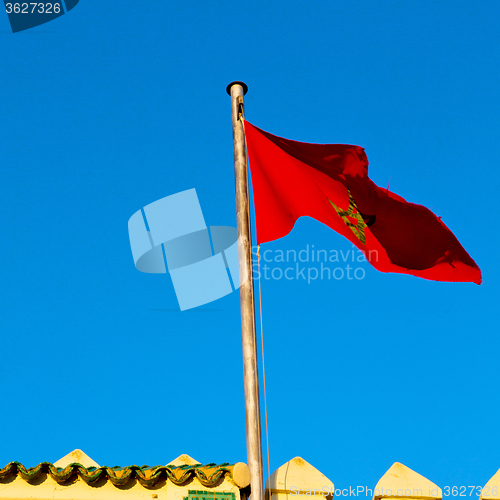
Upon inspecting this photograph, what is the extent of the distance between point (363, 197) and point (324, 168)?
1037 millimetres

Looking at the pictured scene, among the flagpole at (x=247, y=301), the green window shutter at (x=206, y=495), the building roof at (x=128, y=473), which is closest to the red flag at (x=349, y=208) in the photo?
the flagpole at (x=247, y=301)

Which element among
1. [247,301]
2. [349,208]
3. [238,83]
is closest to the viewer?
[247,301]

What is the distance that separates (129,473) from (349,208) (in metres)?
5.81

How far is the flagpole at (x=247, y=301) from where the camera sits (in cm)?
831

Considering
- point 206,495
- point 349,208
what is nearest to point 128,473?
point 206,495

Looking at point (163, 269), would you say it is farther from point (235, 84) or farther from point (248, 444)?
point (248, 444)

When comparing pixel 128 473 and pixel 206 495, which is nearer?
pixel 206 495

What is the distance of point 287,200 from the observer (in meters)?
10.9

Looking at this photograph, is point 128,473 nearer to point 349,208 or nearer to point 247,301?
point 247,301

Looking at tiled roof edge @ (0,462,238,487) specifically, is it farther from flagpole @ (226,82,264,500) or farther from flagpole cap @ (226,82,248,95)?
flagpole cap @ (226,82,248,95)

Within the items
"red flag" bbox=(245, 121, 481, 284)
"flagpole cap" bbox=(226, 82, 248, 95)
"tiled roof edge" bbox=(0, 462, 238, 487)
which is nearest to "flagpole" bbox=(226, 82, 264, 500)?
"flagpole cap" bbox=(226, 82, 248, 95)

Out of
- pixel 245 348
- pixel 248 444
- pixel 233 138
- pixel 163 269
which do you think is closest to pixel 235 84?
pixel 233 138

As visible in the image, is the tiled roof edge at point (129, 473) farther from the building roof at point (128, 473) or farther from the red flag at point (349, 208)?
the red flag at point (349, 208)

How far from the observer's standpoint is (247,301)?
8922mm
